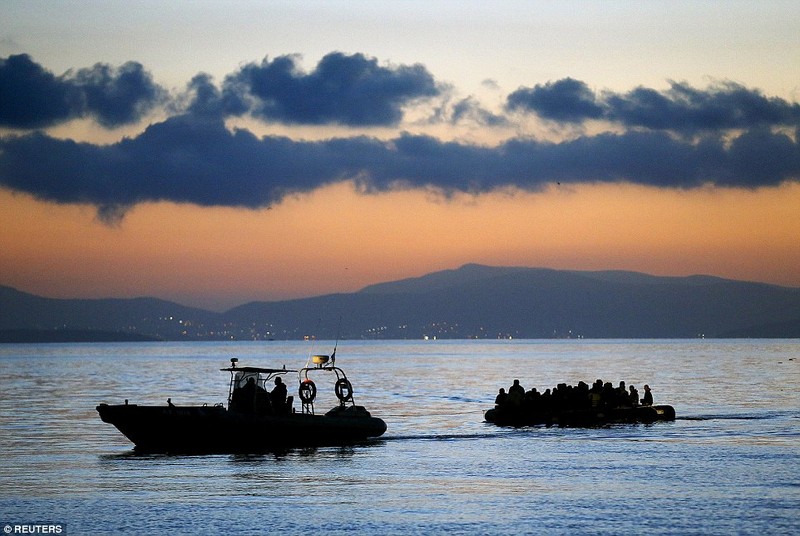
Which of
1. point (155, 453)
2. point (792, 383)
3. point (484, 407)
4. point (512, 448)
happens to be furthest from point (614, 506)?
point (792, 383)

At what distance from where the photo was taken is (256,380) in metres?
42.8

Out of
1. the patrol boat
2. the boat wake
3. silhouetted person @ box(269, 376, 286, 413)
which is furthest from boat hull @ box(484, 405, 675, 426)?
silhouetted person @ box(269, 376, 286, 413)

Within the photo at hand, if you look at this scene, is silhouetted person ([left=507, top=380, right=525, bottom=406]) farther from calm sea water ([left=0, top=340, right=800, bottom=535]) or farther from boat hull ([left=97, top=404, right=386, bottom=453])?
boat hull ([left=97, top=404, right=386, bottom=453])

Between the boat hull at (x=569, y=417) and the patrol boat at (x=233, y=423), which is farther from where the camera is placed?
the boat hull at (x=569, y=417)

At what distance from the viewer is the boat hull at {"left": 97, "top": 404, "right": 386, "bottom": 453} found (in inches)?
1640

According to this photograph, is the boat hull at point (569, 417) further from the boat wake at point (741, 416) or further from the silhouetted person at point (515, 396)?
the boat wake at point (741, 416)

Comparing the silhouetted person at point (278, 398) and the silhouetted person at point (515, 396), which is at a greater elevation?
the silhouetted person at point (278, 398)

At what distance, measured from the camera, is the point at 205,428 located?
41781mm

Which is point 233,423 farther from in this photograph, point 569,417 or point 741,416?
point 741,416

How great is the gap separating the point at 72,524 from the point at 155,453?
14974mm

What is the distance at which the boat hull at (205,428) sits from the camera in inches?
1640

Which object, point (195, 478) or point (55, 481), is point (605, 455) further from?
point (55, 481)

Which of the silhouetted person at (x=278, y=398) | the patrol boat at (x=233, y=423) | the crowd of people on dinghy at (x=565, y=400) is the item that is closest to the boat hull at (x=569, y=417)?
the crowd of people on dinghy at (x=565, y=400)

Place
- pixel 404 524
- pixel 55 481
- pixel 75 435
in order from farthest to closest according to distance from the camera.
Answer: pixel 75 435
pixel 55 481
pixel 404 524
